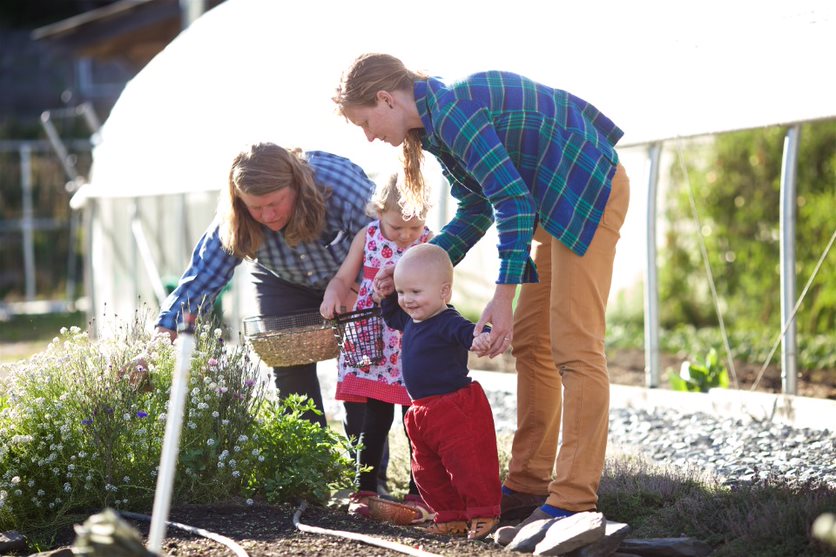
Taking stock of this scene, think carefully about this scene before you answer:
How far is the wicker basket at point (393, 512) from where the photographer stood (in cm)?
389

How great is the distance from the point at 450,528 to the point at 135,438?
3.89 feet

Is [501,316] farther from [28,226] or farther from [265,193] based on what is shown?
[28,226]

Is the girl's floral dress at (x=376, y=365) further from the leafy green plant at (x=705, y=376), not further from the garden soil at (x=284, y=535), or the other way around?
the leafy green plant at (x=705, y=376)

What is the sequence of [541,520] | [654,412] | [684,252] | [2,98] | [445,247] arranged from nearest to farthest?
[541,520] → [445,247] → [654,412] → [684,252] → [2,98]

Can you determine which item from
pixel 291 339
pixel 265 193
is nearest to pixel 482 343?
pixel 291 339

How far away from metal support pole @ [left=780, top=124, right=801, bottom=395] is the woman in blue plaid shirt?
219 cm

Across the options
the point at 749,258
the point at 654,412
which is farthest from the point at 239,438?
the point at 749,258

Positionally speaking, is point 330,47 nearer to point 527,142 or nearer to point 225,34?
point 225,34

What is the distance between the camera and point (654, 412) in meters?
5.95

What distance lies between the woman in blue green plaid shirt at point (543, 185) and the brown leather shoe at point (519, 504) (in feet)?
1.42

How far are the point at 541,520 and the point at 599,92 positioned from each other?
144 inches

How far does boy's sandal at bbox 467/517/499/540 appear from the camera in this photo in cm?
361

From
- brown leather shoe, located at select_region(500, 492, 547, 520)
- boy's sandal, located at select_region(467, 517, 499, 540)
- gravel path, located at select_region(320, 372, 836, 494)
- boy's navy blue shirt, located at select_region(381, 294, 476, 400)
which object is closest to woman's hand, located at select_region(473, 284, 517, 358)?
boy's navy blue shirt, located at select_region(381, 294, 476, 400)

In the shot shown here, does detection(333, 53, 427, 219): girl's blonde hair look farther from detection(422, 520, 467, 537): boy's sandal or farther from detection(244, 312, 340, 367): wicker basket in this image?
detection(422, 520, 467, 537): boy's sandal
